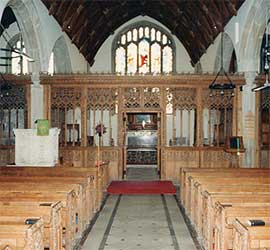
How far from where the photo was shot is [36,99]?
1202 centimetres

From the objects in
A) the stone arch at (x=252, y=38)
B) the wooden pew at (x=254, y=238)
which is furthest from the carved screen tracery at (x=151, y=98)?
the wooden pew at (x=254, y=238)

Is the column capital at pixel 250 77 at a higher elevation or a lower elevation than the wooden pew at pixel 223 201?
higher

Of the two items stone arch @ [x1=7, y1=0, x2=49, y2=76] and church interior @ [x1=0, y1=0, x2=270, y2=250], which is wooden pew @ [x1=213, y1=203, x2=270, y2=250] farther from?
stone arch @ [x1=7, y1=0, x2=49, y2=76]

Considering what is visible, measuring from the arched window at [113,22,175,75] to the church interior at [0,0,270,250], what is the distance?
49 millimetres

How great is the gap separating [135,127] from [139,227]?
1202cm

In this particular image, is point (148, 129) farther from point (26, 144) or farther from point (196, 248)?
point (196, 248)

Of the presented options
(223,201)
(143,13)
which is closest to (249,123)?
(223,201)

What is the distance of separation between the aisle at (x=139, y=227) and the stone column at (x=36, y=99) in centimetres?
383

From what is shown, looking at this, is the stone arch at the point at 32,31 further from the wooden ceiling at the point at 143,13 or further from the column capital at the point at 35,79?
the wooden ceiling at the point at 143,13

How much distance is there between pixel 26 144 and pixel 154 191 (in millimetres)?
2906

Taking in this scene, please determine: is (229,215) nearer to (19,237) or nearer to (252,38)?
(19,237)

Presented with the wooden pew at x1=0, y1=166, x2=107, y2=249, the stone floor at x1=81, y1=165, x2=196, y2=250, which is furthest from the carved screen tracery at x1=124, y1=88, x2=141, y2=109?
the wooden pew at x1=0, y1=166, x2=107, y2=249

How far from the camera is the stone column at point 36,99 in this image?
12.0 meters

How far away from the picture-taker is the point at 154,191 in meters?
10.2
